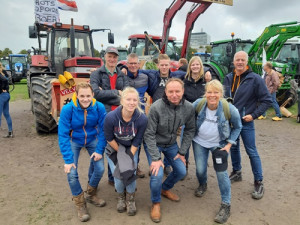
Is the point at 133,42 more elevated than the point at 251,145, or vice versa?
the point at 133,42

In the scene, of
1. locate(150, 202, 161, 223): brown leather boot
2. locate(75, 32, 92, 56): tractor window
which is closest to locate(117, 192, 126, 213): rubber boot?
locate(150, 202, 161, 223): brown leather boot

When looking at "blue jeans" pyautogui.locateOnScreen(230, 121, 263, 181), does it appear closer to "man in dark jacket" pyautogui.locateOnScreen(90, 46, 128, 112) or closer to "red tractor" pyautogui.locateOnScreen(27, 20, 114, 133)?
"man in dark jacket" pyautogui.locateOnScreen(90, 46, 128, 112)

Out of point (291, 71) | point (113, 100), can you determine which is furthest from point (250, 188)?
point (291, 71)

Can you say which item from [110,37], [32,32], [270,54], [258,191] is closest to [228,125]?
[258,191]

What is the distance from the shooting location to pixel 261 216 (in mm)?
2957

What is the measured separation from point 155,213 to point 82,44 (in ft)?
17.4

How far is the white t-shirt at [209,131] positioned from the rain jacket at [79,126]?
120 centimetres

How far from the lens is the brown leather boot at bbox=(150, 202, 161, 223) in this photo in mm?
2855

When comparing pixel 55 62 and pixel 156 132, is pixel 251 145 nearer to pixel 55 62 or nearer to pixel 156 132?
pixel 156 132

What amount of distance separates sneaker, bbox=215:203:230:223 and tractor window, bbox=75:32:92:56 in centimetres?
533

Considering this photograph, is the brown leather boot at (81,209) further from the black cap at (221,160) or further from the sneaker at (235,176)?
the sneaker at (235,176)

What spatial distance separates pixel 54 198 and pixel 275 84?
7.28 metres

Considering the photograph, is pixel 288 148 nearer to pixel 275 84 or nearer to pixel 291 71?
pixel 275 84

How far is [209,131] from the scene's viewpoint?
9.96ft
